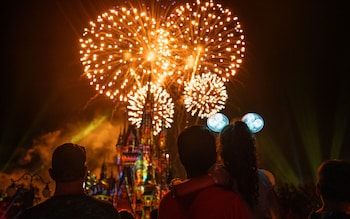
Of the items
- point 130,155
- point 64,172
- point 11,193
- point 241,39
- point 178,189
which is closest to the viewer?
point 178,189

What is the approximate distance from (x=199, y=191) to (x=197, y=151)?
1.19 feet

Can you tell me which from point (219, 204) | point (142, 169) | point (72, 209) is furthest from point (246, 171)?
point (142, 169)

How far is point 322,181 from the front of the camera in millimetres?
3838

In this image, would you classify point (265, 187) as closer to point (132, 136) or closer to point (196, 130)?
point (196, 130)

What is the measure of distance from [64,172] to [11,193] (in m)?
17.3

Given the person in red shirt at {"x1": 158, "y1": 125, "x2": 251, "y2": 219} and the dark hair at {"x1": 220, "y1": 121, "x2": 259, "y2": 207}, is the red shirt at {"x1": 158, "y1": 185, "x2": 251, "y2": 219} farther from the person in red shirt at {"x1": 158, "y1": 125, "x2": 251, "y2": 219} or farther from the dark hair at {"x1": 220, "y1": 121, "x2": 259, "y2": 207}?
the dark hair at {"x1": 220, "y1": 121, "x2": 259, "y2": 207}

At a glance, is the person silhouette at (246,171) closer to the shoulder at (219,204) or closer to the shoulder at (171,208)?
the shoulder at (219,204)

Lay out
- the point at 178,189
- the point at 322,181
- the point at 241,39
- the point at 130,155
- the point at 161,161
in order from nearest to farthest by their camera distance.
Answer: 1. the point at 178,189
2. the point at 322,181
3. the point at 241,39
4. the point at 161,161
5. the point at 130,155

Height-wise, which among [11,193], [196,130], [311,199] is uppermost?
[196,130]

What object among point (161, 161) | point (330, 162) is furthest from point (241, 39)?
point (161, 161)

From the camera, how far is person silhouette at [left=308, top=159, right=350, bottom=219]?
3723mm

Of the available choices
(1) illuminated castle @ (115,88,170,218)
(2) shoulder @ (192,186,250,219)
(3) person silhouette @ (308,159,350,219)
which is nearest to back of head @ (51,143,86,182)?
(2) shoulder @ (192,186,250,219)

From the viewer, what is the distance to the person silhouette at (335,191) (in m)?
3.72

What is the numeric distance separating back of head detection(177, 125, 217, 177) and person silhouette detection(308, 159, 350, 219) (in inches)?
51.1
